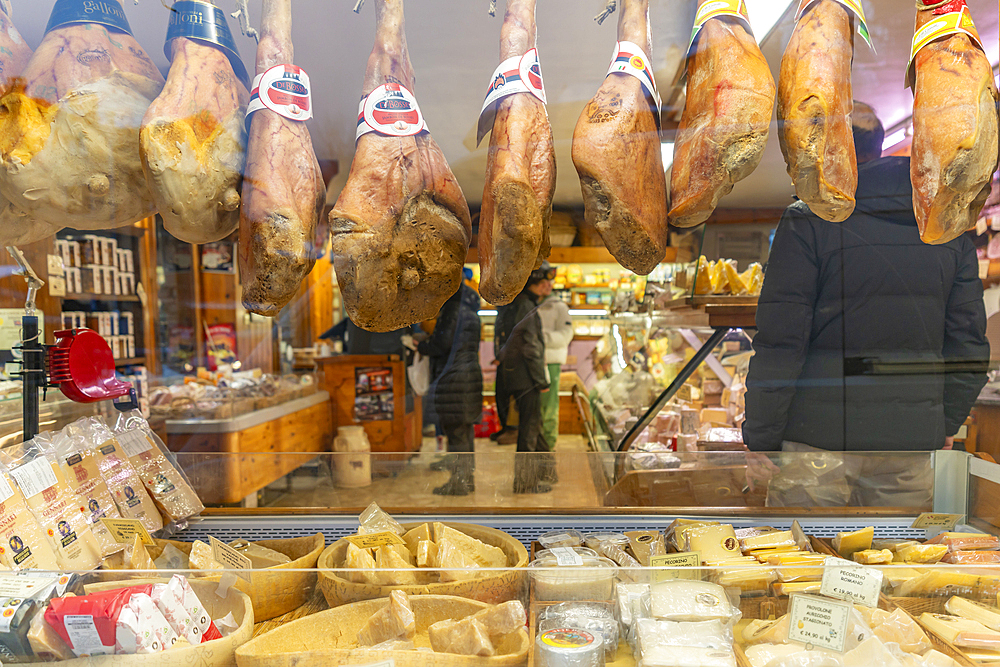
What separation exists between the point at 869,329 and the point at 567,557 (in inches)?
56.8

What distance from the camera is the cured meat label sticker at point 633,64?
1.12 m

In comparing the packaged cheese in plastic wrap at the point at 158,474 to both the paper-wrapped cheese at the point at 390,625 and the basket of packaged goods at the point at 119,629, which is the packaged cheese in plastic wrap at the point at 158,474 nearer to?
the basket of packaged goods at the point at 119,629

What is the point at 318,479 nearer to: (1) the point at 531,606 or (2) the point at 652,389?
(1) the point at 531,606

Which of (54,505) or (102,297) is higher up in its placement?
(102,297)

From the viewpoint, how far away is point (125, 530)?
4.66 ft

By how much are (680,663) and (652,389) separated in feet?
9.06

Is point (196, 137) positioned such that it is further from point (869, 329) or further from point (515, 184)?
point (869, 329)

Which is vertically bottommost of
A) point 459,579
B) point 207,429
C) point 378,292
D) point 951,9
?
point 207,429

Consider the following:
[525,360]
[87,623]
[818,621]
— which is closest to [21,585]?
[87,623]

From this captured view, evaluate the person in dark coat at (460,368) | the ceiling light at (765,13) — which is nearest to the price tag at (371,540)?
the ceiling light at (765,13)

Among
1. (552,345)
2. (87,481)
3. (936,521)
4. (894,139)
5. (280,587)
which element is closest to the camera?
(280,587)

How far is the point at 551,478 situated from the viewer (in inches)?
73.8

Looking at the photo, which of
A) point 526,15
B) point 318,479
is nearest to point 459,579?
point 318,479

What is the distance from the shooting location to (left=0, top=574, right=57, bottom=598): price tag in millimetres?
996
